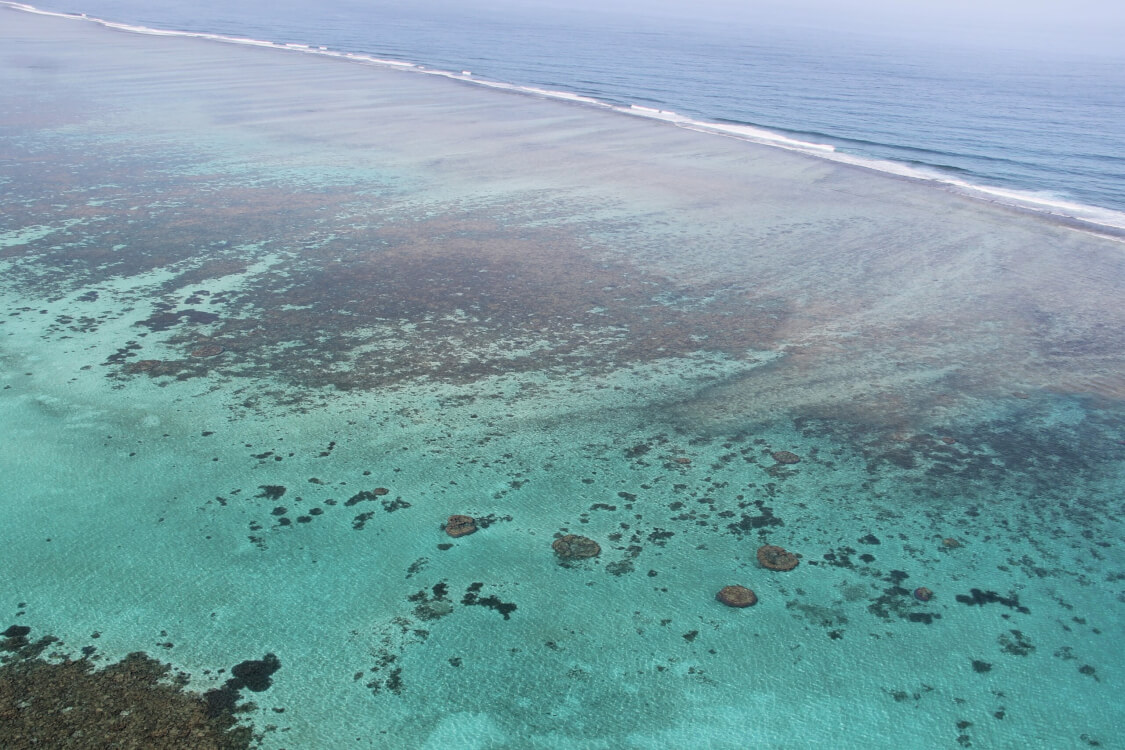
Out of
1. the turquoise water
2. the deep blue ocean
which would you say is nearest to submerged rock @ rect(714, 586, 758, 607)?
the turquoise water

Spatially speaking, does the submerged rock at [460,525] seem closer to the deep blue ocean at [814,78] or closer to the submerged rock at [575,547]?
the submerged rock at [575,547]

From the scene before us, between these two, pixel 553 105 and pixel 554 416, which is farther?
pixel 553 105

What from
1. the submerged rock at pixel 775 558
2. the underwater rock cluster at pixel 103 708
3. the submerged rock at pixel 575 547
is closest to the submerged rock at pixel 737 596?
the submerged rock at pixel 775 558

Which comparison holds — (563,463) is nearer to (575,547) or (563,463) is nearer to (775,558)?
(575,547)

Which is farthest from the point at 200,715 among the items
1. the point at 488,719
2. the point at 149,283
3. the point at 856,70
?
the point at 856,70

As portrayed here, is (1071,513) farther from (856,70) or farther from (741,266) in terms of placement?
(856,70)

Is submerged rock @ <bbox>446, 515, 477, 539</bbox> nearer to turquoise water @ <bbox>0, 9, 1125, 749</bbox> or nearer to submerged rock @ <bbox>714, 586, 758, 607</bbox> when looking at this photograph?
turquoise water @ <bbox>0, 9, 1125, 749</bbox>

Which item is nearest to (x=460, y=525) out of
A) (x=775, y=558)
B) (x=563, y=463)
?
(x=563, y=463)
